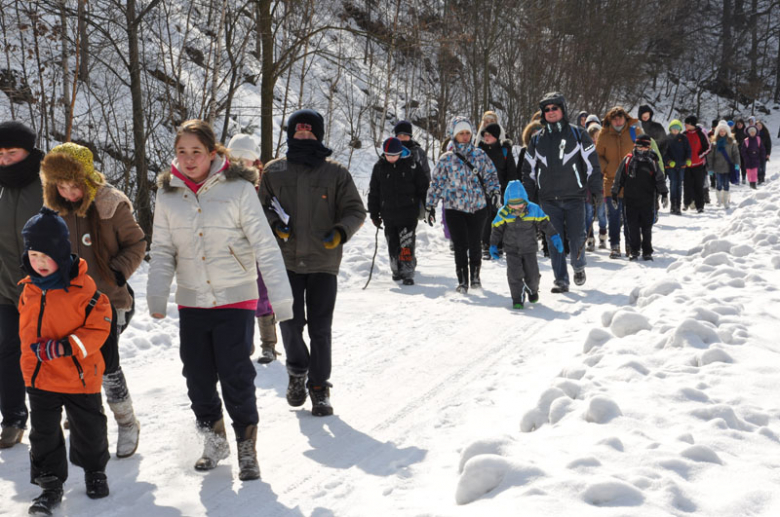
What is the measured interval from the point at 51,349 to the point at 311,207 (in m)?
1.99

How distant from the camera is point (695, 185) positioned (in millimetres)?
17250

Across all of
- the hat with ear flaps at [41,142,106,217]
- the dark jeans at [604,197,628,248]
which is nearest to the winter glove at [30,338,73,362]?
the hat with ear flaps at [41,142,106,217]

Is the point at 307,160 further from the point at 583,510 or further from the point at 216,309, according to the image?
the point at 583,510

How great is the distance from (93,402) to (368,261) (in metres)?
7.49

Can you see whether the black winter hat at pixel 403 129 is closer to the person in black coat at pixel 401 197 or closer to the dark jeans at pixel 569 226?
the person in black coat at pixel 401 197

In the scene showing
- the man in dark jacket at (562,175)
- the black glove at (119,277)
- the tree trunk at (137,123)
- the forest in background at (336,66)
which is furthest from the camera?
the forest in background at (336,66)

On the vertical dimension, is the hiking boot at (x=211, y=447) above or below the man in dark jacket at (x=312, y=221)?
below

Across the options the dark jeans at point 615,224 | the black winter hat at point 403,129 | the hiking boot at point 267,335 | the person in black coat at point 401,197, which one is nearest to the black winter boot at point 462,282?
the person in black coat at point 401,197

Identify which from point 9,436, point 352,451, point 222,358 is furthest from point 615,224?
point 9,436

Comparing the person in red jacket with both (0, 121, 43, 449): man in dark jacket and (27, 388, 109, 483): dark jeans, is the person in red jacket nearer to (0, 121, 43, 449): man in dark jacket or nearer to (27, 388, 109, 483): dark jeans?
(0, 121, 43, 449): man in dark jacket

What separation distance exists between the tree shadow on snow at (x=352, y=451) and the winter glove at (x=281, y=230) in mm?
1249

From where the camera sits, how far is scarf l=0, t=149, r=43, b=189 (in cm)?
468

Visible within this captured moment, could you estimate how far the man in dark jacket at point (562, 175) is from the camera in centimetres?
909

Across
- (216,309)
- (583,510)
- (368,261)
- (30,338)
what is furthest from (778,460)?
(368,261)
